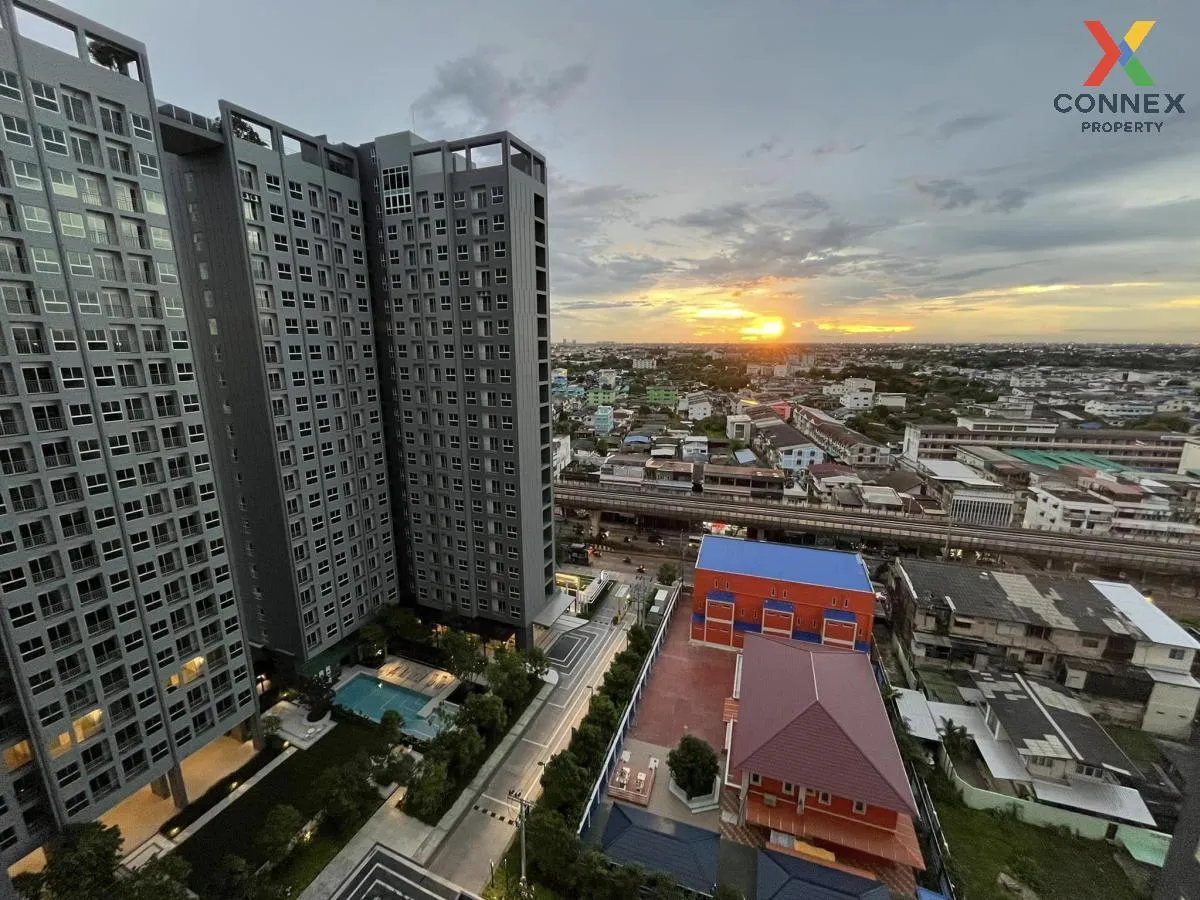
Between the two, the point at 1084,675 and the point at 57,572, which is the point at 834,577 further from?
the point at 57,572

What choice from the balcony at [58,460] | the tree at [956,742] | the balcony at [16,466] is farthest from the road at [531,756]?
the balcony at [16,466]

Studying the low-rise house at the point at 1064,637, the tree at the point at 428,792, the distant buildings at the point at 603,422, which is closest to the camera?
the tree at the point at 428,792

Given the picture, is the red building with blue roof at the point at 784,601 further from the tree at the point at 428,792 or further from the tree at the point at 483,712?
the tree at the point at 428,792

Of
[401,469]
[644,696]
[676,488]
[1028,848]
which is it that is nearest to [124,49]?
[401,469]

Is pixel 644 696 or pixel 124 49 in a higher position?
pixel 124 49

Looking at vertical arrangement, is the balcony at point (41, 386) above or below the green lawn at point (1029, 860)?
above

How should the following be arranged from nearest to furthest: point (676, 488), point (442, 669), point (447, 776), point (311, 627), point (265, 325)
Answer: point (447, 776) < point (265, 325) < point (311, 627) < point (442, 669) < point (676, 488)

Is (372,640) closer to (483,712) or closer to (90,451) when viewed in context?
(483,712)
